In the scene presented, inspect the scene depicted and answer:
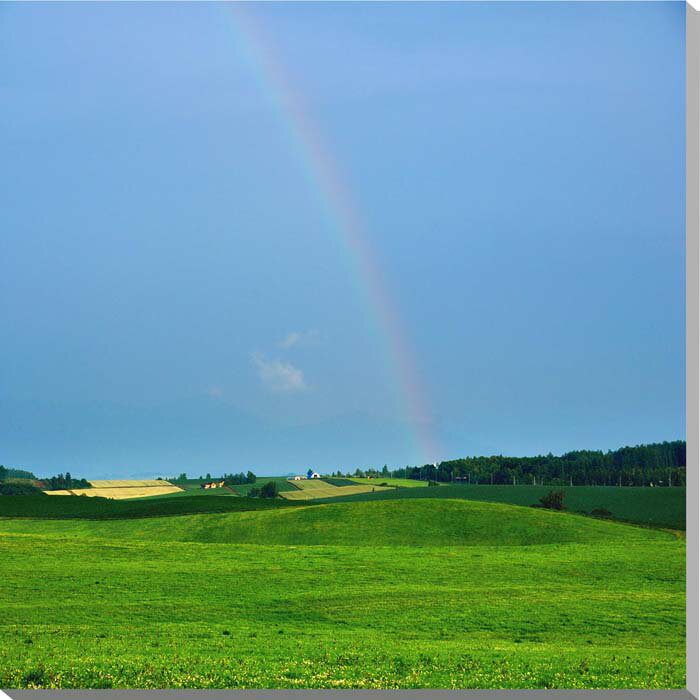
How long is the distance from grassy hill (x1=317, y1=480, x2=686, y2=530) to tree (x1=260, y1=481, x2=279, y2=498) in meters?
5.92

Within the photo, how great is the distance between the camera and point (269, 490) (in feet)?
224

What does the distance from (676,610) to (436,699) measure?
1414 centimetres

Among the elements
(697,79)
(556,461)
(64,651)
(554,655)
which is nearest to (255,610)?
(64,651)

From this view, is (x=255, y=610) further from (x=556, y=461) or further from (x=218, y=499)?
(x=556, y=461)

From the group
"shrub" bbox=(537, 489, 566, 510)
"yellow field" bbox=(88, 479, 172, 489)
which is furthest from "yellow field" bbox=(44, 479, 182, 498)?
"shrub" bbox=(537, 489, 566, 510)

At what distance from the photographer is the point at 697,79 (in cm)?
1124

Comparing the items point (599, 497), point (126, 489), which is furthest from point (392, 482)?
point (126, 489)

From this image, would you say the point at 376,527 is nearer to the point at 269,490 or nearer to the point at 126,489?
the point at 269,490

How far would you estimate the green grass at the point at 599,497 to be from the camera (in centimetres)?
4669

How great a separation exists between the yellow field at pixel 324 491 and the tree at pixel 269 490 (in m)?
0.74

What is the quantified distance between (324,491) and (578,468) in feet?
65.8

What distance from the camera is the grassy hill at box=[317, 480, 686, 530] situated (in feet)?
153

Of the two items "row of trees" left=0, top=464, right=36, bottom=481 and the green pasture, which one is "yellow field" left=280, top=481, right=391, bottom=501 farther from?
"row of trees" left=0, top=464, right=36, bottom=481

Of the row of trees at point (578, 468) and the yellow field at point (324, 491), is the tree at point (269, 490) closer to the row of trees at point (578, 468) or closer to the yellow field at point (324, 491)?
the yellow field at point (324, 491)
